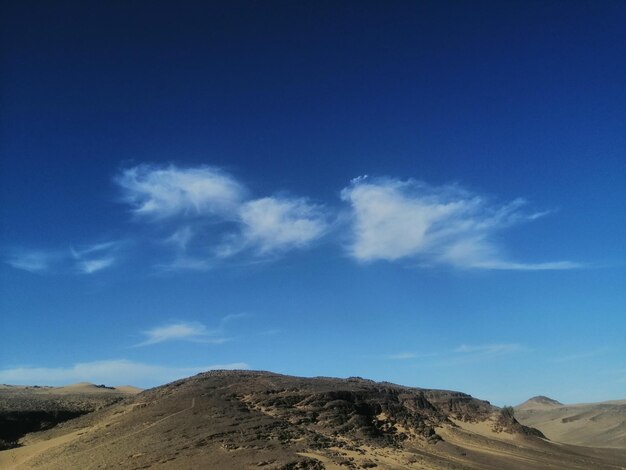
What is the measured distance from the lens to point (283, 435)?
32.8 metres

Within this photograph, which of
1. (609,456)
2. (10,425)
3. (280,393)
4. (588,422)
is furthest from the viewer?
(588,422)

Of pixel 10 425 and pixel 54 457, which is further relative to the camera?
pixel 10 425

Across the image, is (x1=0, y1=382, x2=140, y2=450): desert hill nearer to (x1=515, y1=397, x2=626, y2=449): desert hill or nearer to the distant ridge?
(x1=515, y1=397, x2=626, y2=449): desert hill

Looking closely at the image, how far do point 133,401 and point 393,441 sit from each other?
75.6 feet

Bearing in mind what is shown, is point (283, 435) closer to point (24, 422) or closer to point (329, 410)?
point (329, 410)

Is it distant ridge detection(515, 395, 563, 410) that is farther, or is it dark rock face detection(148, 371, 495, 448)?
distant ridge detection(515, 395, 563, 410)

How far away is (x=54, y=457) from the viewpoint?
34.8 meters

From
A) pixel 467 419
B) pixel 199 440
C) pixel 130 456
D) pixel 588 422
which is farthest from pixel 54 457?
pixel 588 422

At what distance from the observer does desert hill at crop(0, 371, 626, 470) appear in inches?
1182

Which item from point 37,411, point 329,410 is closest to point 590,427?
point 329,410

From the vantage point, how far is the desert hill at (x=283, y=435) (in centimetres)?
3002

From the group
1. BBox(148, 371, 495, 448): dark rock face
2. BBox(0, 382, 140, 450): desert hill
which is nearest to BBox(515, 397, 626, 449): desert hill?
BBox(148, 371, 495, 448): dark rock face

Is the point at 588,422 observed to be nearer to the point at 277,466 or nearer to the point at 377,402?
the point at 377,402

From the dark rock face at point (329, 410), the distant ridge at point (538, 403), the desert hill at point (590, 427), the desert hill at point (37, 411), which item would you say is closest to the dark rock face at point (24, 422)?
the desert hill at point (37, 411)
